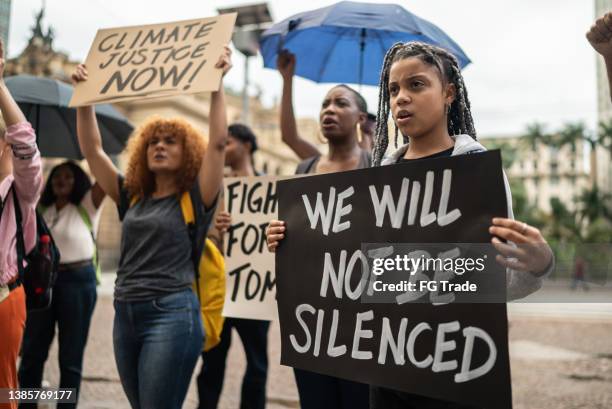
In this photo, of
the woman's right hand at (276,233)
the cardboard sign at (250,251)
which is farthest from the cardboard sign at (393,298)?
the cardboard sign at (250,251)

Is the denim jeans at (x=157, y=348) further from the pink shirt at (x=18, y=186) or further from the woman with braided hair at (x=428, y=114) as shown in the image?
the woman with braided hair at (x=428, y=114)

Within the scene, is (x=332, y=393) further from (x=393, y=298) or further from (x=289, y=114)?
(x=289, y=114)

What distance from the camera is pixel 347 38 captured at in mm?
3893

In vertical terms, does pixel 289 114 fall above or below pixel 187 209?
above

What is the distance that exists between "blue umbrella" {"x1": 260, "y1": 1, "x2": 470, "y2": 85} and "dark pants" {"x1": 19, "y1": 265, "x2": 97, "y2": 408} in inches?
74.9

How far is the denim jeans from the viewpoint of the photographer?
7.56 ft

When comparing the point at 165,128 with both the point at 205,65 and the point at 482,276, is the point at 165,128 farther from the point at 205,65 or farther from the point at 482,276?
the point at 482,276

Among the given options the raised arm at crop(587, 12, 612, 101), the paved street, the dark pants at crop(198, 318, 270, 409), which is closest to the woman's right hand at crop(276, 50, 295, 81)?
the dark pants at crop(198, 318, 270, 409)

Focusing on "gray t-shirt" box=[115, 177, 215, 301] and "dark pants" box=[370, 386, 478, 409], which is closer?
"dark pants" box=[370, 386, 478, 409]

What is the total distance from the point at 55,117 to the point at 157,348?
93.6 inches

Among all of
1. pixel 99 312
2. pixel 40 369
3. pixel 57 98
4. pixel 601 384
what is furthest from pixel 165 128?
pixel 99 312

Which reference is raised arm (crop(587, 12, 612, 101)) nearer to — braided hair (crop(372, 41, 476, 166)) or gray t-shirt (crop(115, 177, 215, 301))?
braided hair (crop(372, 41, 476, 166))

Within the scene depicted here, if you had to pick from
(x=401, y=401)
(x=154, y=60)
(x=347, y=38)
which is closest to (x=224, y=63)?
(x=154, y=60)

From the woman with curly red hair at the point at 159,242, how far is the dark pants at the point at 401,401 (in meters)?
0.96
